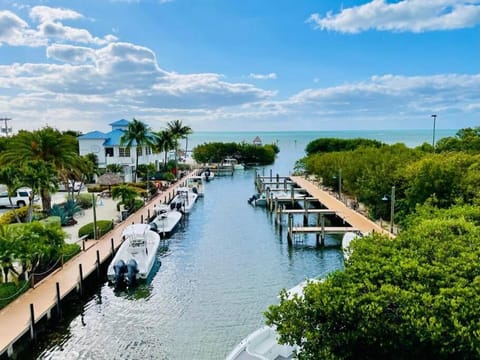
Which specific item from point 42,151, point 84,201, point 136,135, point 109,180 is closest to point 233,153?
point 136,135

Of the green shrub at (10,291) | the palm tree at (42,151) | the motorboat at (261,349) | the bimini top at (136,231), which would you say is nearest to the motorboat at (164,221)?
the bimini top at (136,231)

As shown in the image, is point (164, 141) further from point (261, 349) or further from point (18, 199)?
point (261, 349)

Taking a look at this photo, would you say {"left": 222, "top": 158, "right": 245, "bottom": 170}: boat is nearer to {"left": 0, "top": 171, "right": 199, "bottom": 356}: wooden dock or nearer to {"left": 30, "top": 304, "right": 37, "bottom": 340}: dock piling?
A: {"left": 0, "top": 171, "right": 199, "bottom": 356}: wooden dock

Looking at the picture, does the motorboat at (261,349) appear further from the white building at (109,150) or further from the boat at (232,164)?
the boat at (232,164)

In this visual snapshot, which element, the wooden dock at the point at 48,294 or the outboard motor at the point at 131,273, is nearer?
the wooden dock at the point at 48,294

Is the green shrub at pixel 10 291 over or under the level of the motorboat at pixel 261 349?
over

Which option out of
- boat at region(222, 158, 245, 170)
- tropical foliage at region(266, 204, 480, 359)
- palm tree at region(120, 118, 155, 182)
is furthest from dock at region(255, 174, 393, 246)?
boat at region(222, 158, 245, 170)

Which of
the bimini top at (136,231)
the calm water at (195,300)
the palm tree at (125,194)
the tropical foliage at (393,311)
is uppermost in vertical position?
the tropical foliage at (393,311)
